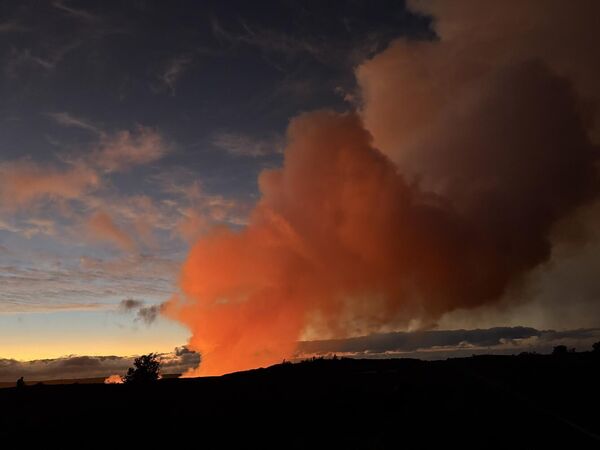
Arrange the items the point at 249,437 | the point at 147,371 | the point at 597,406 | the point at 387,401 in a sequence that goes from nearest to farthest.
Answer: the point at 249,437
the point at 597,406
the point at 387,401
the point at 147,371

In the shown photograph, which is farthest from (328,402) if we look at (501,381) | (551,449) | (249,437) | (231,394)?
(501,381)

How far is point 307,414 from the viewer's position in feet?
54.0

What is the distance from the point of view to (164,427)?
14.4 meters

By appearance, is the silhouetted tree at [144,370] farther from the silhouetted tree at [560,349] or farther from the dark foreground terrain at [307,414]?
the silhouetted tree at [560,349]

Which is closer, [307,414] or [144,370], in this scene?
[307,414]

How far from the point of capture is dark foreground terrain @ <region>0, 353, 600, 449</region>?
1269 centimetres

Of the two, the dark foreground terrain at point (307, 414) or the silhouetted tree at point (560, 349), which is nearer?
the dark foreground terrain at point (307, 414)

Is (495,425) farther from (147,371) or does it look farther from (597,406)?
(147,371)

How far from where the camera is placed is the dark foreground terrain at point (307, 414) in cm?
1269

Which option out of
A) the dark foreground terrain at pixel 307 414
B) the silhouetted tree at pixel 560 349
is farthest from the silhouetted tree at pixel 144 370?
the silhouetted tree at pixel 560 349

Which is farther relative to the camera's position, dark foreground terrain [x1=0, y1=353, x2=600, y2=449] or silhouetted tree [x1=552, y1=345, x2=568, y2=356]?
silhouetted tree [x1=552, y1=345, x2=568, y2=356]

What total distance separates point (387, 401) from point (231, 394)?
6620 mm

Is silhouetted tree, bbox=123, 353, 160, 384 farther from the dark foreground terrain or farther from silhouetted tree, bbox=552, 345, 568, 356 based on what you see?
silhouetted tree, bbox=552, 345, 568, 356

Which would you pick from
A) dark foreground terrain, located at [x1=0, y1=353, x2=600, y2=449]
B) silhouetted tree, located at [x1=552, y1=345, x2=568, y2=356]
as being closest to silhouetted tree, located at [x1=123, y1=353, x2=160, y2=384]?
dark foreground terrain, located at [x1=0, y1=353, x2=600, y2=449]
